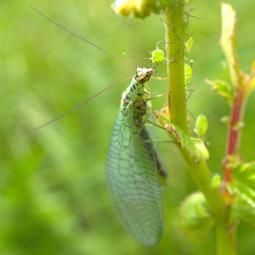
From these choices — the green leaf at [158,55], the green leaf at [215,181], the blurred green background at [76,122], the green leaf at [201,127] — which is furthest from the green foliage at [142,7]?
the blurred green background at [76,122]

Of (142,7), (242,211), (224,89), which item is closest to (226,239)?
(242,211)

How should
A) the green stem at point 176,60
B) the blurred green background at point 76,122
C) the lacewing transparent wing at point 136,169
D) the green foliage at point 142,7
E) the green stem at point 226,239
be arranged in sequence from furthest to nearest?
the blurred green background at point 76,122 < the lacewing transparent wing at point 136,169 < the green stem at point 226,239 < the green stem at point 176,60 < the green foliage at point 142,7

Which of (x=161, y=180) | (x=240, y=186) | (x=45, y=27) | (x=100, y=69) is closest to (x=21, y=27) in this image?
(x=45, y=27)

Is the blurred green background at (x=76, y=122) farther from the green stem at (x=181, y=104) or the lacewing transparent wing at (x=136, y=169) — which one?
the green stem at (x=181, y=104)

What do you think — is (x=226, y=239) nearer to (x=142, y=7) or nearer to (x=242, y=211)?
(x=242, y=211)

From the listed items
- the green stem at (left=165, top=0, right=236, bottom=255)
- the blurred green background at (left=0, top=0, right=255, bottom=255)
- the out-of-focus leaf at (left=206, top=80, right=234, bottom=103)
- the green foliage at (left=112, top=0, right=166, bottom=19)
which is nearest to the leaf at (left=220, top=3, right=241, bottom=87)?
the out-of-focus leaf at (left=206, top=80, right=234, bottom=103)

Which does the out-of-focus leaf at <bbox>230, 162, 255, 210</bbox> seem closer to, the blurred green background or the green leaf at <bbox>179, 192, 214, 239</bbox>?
the green leaf at <bbox>179, 192, 214, 239</bbox>
